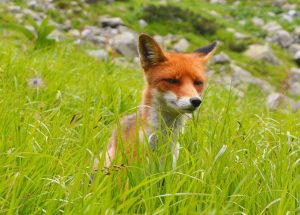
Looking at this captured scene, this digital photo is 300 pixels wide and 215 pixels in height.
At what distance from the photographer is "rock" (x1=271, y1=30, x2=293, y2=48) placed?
85.2 feet

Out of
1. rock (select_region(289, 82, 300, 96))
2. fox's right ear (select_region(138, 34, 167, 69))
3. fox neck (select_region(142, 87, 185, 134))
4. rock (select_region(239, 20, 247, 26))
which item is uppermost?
fox's right ear (select_region(138, 34, 167, 69))

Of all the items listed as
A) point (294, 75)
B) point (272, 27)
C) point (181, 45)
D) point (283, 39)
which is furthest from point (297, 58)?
point (272, 27)

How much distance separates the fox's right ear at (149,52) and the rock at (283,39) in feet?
71.4

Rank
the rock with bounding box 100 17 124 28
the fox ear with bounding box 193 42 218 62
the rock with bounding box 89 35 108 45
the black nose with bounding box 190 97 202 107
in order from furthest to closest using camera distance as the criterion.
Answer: the rock with bounding box 100 17 124 28 < the rock with bounding box 89 35 108 45 < the fox ear with bounding box 193 42 218 62 < the black nose with bounding box 190 97 202 107

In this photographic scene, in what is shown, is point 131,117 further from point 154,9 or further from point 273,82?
point 154,9

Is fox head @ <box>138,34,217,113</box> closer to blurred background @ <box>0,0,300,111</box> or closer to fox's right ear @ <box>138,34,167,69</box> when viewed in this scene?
fox's right ear @ <box>138,34,167,69</box>

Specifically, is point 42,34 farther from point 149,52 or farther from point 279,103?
point 149,52

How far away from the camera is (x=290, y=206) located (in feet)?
10.5

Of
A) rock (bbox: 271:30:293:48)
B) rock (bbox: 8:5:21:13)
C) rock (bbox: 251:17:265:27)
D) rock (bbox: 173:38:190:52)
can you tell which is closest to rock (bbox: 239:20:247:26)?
rock (bbox: 251:17:265:27)

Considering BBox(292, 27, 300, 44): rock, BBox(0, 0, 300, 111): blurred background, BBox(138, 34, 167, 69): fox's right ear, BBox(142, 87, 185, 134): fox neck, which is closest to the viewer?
BBox(142, 87, 185, 134): fox neck

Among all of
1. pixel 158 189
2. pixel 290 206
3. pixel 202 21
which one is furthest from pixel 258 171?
pixel 202 21

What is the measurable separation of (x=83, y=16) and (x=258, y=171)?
65.5 feet

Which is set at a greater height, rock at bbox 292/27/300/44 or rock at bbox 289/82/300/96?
rock at bbox 289/82/300/96

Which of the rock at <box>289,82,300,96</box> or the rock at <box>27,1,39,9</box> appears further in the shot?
the rock at <box>27,1,39,9</box>
